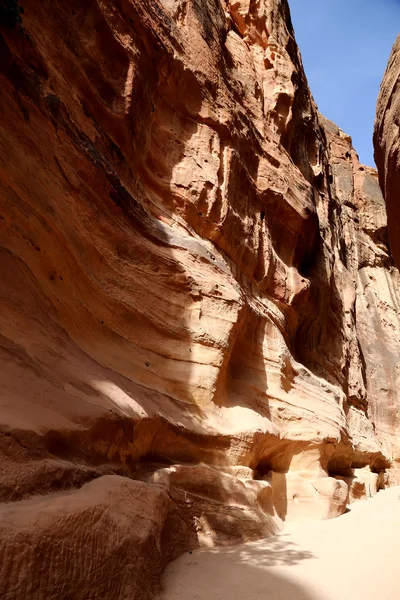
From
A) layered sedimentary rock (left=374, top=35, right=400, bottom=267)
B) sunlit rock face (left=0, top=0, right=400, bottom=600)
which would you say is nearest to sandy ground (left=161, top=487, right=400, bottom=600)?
sunlit rock face (left=0, top=0, right=400, bottom=600)

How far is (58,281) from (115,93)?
387 centimetres

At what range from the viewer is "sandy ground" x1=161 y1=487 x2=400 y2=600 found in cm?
354

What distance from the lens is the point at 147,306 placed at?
6.41m

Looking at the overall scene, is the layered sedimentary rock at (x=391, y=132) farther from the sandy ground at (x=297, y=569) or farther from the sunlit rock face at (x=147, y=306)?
the sandy ground at (x=297, y=569)

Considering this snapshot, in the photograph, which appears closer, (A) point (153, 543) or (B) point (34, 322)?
(A) point (153, 543)

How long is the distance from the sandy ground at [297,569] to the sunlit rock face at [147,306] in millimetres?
307

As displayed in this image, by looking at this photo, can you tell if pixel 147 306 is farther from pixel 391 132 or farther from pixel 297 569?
pixel 391 132

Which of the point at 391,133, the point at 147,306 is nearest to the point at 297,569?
the point at 147,306

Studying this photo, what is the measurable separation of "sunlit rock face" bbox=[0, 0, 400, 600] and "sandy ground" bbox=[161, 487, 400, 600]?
0.31 m

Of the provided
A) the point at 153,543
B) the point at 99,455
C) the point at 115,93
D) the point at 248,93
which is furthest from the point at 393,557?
the point at 248,93

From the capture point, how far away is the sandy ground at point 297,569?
11.6ft

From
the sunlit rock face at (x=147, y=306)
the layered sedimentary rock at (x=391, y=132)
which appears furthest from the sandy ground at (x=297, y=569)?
the layered sedimentary rock at (x=391, y=132)

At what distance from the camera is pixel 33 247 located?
4805mm

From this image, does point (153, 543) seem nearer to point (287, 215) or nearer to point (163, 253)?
point (163, 253)
